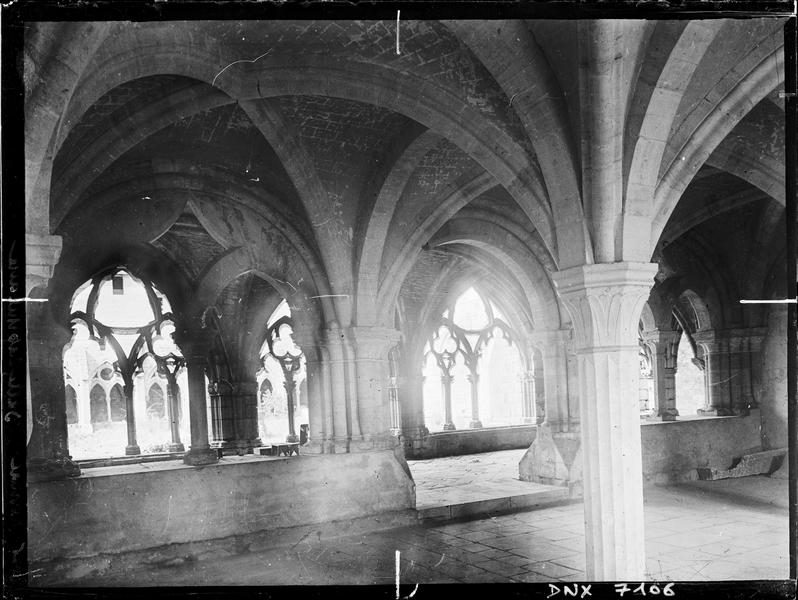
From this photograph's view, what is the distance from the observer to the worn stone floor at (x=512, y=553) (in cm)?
625

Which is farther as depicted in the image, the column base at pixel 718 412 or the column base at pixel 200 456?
the column base at pixel 718 412

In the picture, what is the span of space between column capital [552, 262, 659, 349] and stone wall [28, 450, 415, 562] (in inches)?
164

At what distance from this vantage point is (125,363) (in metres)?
13.7

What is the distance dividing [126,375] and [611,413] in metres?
11.6

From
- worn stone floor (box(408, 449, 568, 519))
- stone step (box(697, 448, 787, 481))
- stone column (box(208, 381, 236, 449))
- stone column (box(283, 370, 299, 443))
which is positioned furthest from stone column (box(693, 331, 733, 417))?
stone column (box(208, 381, 236, 449))

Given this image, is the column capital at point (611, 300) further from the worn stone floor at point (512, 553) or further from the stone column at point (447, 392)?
the stone column at point (447, 392)

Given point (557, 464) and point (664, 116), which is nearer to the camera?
point (664, 116)

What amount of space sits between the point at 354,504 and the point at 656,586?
18.1 ft

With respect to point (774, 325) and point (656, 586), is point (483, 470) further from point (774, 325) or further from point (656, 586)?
point (656, 586)

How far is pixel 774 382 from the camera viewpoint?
1260cm

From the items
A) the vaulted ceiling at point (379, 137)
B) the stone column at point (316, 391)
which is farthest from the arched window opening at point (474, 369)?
the stone column at point (316, 391)

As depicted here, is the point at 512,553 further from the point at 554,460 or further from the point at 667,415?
the point at 667,415

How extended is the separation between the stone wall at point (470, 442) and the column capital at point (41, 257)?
1229 centimetres

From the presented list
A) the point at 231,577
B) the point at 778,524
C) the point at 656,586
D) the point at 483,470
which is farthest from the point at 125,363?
the point at 656,586
